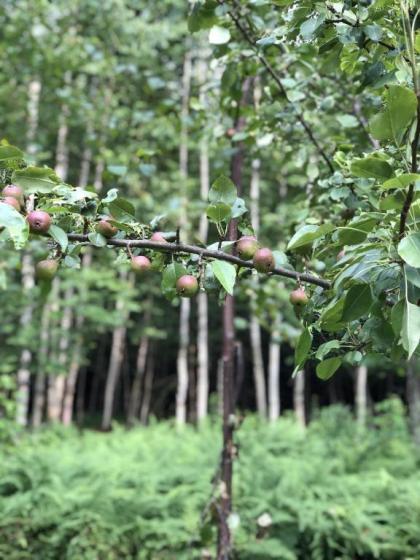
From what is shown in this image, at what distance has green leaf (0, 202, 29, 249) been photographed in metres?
0.71

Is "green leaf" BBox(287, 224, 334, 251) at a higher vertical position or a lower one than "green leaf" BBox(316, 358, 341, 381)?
higher

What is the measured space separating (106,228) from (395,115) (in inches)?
19.5

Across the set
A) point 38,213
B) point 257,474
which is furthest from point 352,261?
point 257,474

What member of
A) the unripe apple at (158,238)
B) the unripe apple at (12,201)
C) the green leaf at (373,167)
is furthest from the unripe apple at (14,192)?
the green leaf at (373,167)

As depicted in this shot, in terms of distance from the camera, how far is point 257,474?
4199mm

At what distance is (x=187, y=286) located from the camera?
924 mm

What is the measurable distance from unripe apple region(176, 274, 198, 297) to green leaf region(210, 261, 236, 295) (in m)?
0.07

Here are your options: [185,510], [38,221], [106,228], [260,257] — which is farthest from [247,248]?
[185,510]

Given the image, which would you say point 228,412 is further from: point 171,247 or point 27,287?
point 27,287

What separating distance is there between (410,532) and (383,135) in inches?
129

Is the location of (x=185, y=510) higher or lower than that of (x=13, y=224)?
lower

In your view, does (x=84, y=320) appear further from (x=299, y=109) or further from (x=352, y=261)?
(x=352, y=261)

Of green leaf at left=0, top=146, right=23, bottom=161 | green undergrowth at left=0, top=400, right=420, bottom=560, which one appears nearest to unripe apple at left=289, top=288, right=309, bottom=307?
green leaf at left=0, top=146, right=23, bottom=161

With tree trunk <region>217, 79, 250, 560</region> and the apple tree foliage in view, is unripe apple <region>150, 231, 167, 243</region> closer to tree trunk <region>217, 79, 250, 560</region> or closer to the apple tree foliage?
the apple tree foliage
